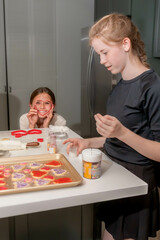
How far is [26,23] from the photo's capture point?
319 cm

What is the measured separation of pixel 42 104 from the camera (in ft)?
7.35

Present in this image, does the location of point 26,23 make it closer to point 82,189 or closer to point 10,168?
point 10,168

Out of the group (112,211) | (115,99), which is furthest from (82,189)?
(115,99)

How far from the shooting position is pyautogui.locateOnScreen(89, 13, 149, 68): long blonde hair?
122cm

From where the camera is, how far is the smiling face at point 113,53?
4.02 feet

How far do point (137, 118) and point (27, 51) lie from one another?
2338 millimetres

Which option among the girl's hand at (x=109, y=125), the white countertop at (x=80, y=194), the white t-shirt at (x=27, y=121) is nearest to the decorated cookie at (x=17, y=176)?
the white countertop at (x=80, y=194)

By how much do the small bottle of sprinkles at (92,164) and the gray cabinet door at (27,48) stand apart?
7.61 ft

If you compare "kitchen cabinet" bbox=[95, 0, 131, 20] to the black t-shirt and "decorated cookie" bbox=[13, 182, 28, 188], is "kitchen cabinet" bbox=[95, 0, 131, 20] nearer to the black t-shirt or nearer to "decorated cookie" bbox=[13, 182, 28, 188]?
the black t-shirt

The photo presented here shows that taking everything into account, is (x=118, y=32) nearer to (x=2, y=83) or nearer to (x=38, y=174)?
(x=38, y=174)

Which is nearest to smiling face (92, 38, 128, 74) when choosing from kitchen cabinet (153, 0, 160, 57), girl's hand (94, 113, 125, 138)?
girl's hand (94, 113, 125, 138)

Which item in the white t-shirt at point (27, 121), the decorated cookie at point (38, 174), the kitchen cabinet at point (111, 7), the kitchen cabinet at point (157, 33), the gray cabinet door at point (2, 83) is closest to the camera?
the decorated cookie at point (38, 174)

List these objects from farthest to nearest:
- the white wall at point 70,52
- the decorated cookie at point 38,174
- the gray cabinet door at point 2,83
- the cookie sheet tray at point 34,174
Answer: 1. the white wall at point 70,52
2. the gray cabinet door at point 2,83
3. the decorated cookie at point 38,174
4. the cookie sheet tray at point 34,174

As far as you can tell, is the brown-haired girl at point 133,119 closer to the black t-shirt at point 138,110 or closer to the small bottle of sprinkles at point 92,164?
the black t-shirt at point 138,110
